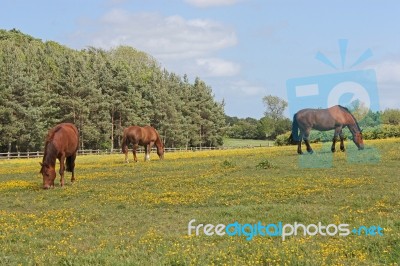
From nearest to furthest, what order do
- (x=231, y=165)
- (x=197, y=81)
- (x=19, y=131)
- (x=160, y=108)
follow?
(x=231, y=165) → (x=19, y=131) → (x=160, y=108) → (x=197, y=81)

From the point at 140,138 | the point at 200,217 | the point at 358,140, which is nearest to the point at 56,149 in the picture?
the point at 200,217

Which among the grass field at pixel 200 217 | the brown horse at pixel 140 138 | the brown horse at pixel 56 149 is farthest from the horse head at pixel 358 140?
the brown horse at pixel 56 149

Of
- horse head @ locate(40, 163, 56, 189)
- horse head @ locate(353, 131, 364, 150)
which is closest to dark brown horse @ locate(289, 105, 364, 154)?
horse head @ locate(353, 131, 364, 150)

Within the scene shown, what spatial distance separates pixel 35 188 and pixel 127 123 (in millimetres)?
66405

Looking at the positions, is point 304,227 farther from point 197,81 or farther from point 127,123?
point 197,81

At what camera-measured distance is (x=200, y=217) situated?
43.6 feet

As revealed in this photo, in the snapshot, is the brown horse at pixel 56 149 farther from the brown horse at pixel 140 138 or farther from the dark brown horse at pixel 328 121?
the dark brown horse at pixel 328 121

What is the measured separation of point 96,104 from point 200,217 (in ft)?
230

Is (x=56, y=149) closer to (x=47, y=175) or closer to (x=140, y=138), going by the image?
(x=47, y=175)

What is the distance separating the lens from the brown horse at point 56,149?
21.0 meters

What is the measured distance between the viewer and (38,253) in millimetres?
10047

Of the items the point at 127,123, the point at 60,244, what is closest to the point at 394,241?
the point at 60,244

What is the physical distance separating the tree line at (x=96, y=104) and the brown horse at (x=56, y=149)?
162ft

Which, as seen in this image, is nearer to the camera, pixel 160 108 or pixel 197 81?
pixel 160 108
